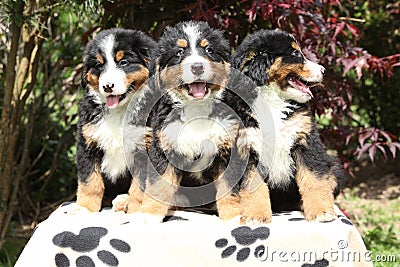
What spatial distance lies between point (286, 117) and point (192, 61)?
0.55 meters

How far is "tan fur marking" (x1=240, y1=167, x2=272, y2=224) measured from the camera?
109 inches

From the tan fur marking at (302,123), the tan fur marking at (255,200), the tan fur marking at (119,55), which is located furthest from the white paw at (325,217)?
the tan fur marking at (119,55)

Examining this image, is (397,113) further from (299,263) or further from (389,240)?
(299,263)

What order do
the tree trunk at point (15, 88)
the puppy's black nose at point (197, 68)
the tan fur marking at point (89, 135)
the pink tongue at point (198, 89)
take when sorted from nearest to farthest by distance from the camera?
1. the puppy's black nose at point (197, 68)
2. the pink tongue at point (198, 89)
3. the tan fur marking at point (89, 135)
4. the tree trunk at point (15, 88)

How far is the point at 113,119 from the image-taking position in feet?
9.74

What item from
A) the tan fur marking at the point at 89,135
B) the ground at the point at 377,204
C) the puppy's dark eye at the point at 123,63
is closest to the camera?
the puppy's dark eye at the point at 123,63

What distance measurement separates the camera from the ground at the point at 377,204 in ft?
16.4

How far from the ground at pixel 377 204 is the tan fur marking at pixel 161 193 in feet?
7.08

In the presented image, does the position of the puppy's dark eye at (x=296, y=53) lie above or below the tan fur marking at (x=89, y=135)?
above

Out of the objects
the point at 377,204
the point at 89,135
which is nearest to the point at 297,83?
the point at 89,135

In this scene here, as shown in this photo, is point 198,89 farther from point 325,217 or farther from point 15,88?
point 15,88

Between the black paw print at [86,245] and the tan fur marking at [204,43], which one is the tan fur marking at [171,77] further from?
the black paw print at [86,245]

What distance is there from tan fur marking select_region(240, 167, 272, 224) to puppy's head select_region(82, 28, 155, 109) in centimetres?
74

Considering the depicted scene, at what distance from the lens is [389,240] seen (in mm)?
5020
